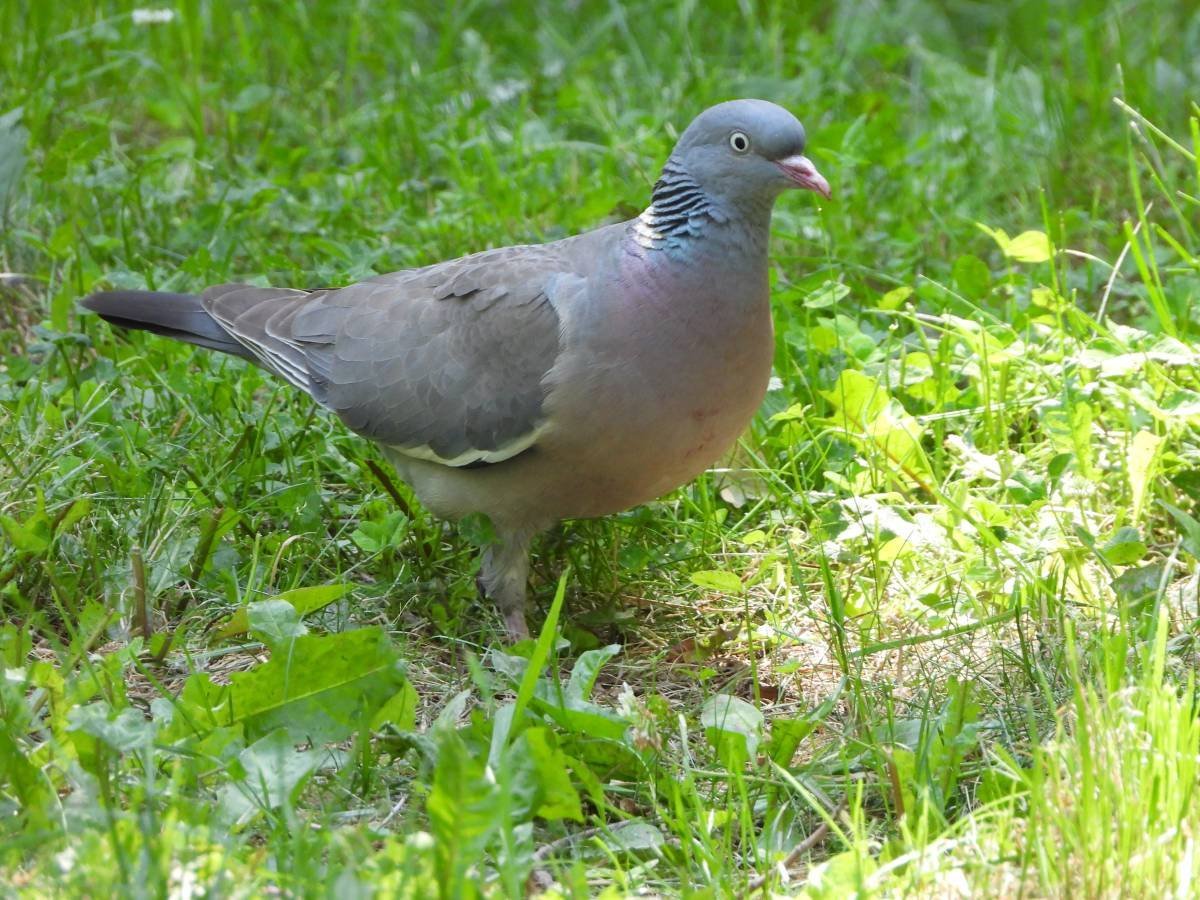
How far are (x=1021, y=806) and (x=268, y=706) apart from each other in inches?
49.9

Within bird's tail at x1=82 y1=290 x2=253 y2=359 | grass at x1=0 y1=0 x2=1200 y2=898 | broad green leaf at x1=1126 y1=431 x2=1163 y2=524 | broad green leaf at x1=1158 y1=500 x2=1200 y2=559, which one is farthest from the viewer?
bird's tail at x1=82 y1=290 x2=253 y2=359

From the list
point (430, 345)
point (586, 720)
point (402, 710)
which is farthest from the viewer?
point (430, 345)

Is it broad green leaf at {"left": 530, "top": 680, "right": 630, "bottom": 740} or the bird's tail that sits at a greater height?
the bird's tail

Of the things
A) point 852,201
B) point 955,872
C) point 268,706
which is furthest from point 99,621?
point 852,201

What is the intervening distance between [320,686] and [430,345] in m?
1.06

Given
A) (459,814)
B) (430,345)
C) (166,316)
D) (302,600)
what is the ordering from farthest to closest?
(166,316) → (430,345) → (302,600) → (459,814)

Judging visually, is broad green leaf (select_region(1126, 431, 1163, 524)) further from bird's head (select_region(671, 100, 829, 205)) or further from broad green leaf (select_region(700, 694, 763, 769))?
broad green leaf (select_region(700, 694, 763, 769))

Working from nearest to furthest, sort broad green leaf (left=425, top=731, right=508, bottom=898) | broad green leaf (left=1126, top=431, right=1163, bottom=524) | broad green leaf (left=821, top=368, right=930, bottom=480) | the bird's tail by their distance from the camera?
broad green leaf (left=425, top=731, right=508, bottom=898)
broad green leaf (left=1126, top=431, right=1163, bottom=524)
broad green leaf (left=821, top=368, right=930, bottom=480)
the bird's tail

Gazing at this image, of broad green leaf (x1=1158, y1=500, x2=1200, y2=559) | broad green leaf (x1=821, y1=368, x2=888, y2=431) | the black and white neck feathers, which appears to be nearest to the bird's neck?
the black and white neck feathers

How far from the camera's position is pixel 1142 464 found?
340 centimetres

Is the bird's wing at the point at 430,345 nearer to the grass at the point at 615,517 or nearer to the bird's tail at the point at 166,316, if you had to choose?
the bird's tail at the point at 166,316

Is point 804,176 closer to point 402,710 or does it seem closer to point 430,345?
point 430,345

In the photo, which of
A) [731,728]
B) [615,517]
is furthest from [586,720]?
[615,517]

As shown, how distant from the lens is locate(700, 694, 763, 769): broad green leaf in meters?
2.66
